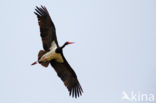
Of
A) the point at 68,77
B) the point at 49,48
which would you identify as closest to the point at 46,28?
the point at 49,48

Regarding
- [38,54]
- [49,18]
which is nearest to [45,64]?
[38,54]

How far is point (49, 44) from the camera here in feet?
67.8

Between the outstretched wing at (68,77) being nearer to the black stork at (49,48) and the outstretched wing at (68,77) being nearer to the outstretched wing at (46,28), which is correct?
the black stork at (49,48)

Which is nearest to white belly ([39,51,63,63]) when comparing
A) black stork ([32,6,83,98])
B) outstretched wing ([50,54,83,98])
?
black stork ([32,6,83,98])

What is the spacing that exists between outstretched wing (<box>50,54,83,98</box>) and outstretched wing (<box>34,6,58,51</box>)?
1.11 m

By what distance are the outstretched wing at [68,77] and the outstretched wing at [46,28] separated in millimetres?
1111

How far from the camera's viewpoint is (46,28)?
20.5 meters

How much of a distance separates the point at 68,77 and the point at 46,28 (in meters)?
2.57

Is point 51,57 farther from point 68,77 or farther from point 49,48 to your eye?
point 68,77

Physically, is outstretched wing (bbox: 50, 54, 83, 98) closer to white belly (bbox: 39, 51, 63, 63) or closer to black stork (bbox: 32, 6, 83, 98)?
black stork (bbox: 32, 6, 83, 98)

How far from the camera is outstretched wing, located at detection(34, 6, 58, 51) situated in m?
20.5

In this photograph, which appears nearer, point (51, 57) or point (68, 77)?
point (51, 57)

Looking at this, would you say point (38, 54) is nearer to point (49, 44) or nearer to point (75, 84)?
point (49, 44)

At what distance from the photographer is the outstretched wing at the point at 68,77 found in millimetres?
21422
